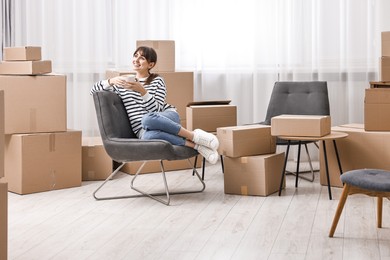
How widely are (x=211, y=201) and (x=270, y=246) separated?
4.05 feet

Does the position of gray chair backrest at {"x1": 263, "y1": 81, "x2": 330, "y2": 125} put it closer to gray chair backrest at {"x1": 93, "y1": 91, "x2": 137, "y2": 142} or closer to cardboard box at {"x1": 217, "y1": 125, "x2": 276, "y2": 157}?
cardboard box at {"x1": 217, "y1": 125, "x2": 276, "y2": 157}

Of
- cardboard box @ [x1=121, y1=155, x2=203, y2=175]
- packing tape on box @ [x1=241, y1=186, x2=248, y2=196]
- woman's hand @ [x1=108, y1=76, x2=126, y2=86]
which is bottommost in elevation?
packing tape on box @ [x1=241, y1=186, x2=248, y2=196]

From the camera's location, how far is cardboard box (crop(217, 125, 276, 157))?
511cm

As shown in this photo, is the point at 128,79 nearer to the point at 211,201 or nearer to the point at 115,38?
the point at 211,201

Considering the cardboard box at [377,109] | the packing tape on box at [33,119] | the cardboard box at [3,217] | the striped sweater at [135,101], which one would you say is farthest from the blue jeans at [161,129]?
the cardboard box at [3,217]

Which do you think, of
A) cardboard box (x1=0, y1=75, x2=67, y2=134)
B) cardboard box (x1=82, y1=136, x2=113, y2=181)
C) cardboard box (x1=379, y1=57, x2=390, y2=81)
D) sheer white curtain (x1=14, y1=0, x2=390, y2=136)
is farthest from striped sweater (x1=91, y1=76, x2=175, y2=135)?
cardboard box (x1=379, y1=57, x2=390, y2=81)

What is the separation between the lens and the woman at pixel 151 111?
500 cm

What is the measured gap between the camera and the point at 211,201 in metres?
4.94

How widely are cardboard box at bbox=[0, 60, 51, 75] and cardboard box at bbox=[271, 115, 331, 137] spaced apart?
5.83 feet

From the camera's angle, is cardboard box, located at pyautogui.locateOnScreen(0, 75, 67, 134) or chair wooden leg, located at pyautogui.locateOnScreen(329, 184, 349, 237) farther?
cardboard box, located at pyautogui.locateOnScreen(0, 75, 67, 134)

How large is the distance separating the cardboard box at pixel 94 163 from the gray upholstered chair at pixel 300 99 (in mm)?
1366

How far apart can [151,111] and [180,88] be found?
37.4 inches

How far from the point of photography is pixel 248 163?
510 centimetres

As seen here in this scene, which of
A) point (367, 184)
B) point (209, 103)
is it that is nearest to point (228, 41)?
point (209, 103)
